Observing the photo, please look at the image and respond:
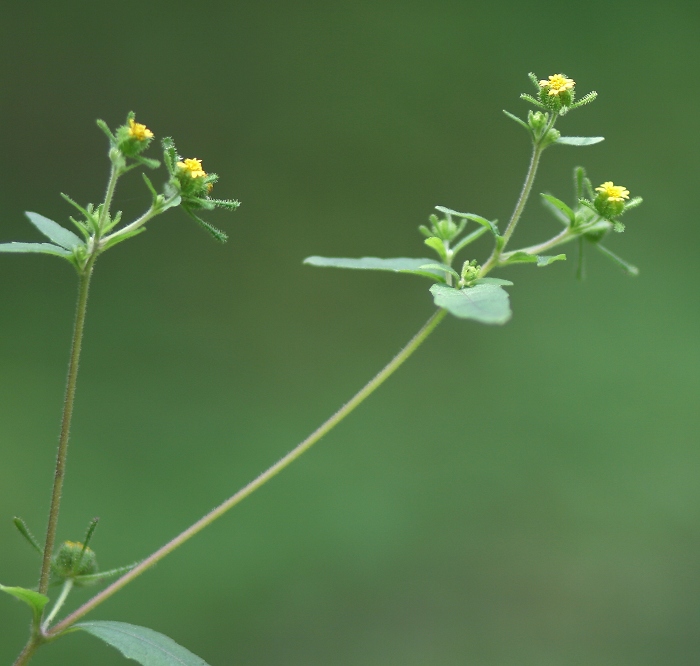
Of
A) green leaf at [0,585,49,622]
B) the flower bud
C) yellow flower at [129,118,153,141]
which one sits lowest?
green leaf at [0,585,49,622]

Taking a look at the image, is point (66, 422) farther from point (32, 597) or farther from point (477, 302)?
point (477, 302)

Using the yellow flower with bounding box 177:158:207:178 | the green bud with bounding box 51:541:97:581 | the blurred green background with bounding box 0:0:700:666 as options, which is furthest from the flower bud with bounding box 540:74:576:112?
the blurred green background with bounding box 0:0:700:666

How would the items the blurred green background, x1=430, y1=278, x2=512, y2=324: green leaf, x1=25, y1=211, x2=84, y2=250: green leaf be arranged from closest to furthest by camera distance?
1. x1=430, y1=278, x2=512, y2=324: green leaf
2. x1=25, y1=211, x2=84, y2=250: green leaf
3. the blurred green background

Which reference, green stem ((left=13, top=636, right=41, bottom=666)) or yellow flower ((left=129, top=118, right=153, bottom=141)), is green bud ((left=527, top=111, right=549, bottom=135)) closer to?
yellow flower ((left=129, top=118, right=153, bottom=141))

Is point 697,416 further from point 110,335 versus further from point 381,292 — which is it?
point 110,335

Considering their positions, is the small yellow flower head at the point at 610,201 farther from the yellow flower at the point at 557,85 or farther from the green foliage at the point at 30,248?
the green foliage at the point at 30,248

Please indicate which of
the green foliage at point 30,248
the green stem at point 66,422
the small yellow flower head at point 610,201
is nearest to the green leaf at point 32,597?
the green stem at point 66,422

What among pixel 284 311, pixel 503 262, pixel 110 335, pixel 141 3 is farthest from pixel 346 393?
pixel 503 262

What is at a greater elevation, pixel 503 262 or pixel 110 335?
pixel 110 335
